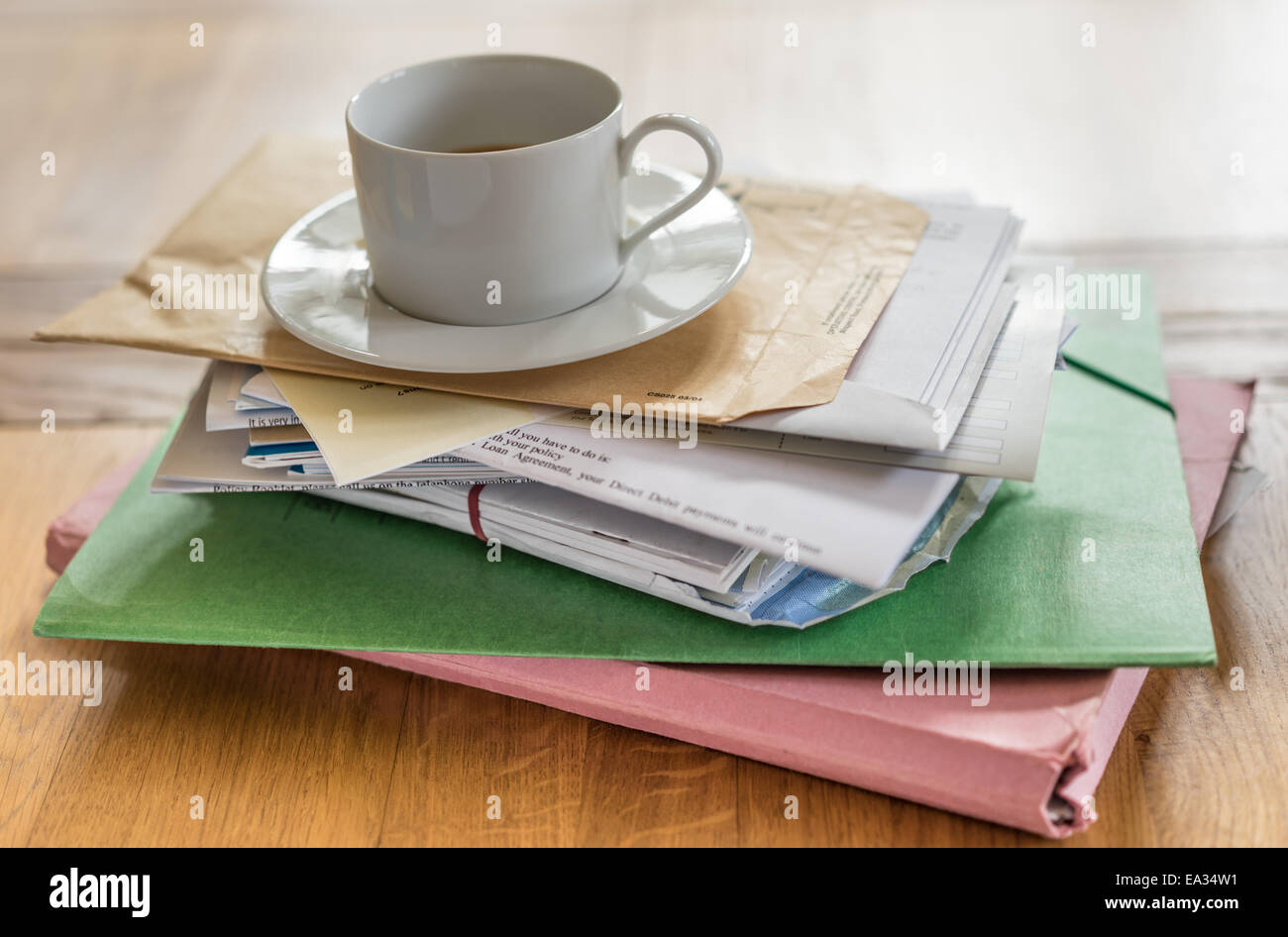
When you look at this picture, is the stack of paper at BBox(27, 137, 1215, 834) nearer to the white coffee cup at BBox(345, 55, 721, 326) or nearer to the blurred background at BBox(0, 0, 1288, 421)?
the white coffee cup at BBox(345, 55, 721, 326)

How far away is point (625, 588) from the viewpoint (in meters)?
0.52

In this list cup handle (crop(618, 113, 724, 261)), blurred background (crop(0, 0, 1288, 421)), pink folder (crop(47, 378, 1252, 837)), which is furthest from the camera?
blurred background (crop(0, 0, 1288, 421))

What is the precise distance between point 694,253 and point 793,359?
0.09m

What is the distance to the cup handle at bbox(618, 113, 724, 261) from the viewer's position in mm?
528

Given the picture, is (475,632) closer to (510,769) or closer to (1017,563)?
(510,769)

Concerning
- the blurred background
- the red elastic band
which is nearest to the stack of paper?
the red elastic band

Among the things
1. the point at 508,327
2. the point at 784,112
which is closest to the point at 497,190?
the point at 508,327

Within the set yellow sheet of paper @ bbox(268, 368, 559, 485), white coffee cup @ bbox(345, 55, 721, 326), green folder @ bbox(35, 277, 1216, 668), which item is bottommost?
green folder @ bbox(35, 277, 1216, 668)

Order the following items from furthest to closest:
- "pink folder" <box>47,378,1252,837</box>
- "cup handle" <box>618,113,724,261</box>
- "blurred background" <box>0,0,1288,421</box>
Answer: "blurred background" <box>0,0,1288,421</box> → "cup handle" <box>618,113,724,261</box> → "pink folder" <box>47,378,1252,837</box>

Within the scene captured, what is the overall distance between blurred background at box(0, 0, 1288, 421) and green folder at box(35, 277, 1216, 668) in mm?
182

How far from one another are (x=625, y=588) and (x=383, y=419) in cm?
14

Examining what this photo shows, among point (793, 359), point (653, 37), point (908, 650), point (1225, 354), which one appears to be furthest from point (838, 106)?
point (908, 650)

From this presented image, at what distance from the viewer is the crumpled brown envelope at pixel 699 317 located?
504mm

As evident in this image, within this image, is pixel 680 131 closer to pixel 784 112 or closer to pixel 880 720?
pixel 880 720
